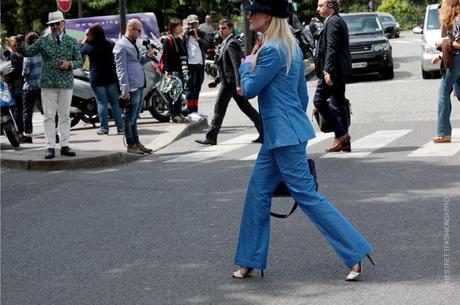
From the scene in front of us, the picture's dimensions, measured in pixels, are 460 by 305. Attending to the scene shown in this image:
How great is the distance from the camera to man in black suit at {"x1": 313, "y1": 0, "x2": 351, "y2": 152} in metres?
12.1

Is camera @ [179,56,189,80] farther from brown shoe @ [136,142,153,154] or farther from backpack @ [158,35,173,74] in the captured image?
brown shoe @ [136,142,153,154]

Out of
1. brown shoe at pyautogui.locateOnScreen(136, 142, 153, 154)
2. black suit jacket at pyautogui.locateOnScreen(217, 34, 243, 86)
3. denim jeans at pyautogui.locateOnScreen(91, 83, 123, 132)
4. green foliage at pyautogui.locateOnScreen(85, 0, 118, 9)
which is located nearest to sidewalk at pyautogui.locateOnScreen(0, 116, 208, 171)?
brown shoe at pyautogui.locateOnScreen(136, 142, 153, 154)

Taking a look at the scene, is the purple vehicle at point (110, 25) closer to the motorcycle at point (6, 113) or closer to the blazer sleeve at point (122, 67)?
the motorcycle at point (6, 113)

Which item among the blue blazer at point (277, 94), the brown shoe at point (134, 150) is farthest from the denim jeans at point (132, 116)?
the blue blazer at point (277, 94)

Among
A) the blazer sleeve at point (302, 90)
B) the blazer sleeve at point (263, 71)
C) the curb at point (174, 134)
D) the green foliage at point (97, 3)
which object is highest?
the blazer sleeve at point (263, 71)

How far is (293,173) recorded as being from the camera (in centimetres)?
640

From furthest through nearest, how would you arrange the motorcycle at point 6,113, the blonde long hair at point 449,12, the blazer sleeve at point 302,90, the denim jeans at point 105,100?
the denim jeans at point 105,100, the motorcycle at point 6,113, the blonde long hair at point 449,12, the blazer sleeve at point 302,90

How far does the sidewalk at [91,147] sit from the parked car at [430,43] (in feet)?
25.1

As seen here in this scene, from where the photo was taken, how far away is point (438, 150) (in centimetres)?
1220

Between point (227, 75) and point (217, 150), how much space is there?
1035mm

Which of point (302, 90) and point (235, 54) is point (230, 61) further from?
point (302, 90)

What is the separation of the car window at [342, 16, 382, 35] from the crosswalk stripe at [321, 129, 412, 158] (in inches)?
506

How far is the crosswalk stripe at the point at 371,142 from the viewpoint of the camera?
12406mm

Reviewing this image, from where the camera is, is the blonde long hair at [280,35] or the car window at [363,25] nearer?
the blonde long hair at [280,35]
